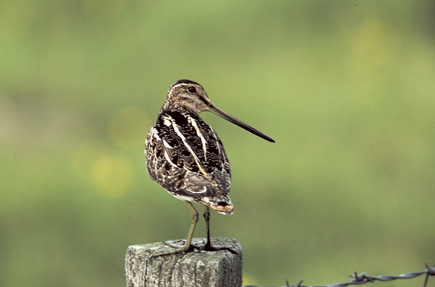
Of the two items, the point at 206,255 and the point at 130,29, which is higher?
the point at 130,29

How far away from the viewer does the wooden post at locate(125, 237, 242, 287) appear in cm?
317

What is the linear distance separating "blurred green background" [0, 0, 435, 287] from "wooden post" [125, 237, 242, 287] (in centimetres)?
409

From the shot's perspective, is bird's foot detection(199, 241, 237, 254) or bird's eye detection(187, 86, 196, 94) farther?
bird's eye detection(187, 86, 196, 94)

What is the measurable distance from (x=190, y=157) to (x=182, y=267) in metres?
0.51

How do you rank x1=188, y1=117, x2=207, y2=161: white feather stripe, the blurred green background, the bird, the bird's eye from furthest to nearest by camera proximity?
1. the blurred green background
2. the bird's eye
3. x1=188, y1=117, x2=207, y2=161: white feather stripe
4. the bird

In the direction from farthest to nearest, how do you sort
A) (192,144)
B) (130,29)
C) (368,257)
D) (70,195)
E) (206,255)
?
(130,29)
(70,195)
(368,257)
(192,144)
(206,255)

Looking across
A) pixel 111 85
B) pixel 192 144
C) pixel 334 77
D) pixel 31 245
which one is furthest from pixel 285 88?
pixel 192 144

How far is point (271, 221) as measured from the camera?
8070 millimetres

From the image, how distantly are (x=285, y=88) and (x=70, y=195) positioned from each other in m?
3.09

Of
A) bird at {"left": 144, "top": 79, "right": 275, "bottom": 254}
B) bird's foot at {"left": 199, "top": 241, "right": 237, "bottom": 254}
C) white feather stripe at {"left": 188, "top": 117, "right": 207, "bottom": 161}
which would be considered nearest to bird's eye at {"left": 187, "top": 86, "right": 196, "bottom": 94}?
bird at {"left": 144, "top": 79, "right": 275, "bottom": 254}

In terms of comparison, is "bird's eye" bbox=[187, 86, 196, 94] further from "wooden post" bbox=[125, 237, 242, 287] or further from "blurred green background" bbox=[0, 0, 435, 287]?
"blurred green background" bbox=[0, 0, 435, 287]

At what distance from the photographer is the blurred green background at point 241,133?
7.86m

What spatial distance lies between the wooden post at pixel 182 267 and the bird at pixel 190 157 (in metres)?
0.09

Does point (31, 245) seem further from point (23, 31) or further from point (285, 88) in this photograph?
point (23, 31)
